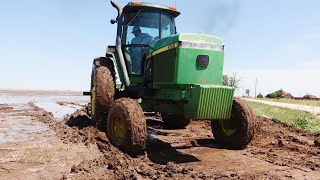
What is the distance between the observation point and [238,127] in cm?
725

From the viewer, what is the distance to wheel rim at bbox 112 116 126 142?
6.90 m

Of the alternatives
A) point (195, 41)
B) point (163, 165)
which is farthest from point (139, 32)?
point (163, 165)

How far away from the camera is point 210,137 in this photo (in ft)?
29.5

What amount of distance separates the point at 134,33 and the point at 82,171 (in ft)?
14.7

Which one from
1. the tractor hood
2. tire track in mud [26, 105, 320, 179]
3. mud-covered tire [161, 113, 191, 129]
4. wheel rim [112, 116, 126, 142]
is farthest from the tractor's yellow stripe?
mud-covered tire [161, 113, 191, 129]

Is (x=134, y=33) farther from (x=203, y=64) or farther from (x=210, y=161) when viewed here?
(x=210, y=161)

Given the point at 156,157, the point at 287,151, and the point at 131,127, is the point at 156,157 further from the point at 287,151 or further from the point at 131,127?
the point at 287,151

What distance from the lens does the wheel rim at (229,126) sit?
7521 millimetres

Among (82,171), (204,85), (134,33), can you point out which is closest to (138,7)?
(134,33)

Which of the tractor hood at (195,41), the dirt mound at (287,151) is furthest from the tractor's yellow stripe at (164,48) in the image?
the dirt mound at (287,151)

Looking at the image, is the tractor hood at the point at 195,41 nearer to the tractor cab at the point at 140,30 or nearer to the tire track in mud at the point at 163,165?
the tractor cab at the point at 140,30

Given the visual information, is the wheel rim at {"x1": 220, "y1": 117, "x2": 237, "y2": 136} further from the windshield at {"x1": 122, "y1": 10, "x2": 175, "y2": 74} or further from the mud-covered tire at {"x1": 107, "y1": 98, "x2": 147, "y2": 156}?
the windshield at {"x1": 122, "y1": 10, "x2": 175, "y2": 74}

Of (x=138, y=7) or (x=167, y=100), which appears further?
(x=138, y=7)

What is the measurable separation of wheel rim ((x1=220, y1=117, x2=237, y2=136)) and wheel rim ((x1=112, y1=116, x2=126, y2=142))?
2.26 metres
